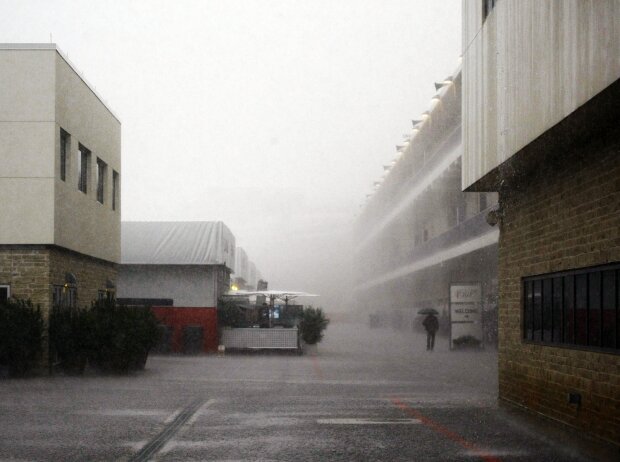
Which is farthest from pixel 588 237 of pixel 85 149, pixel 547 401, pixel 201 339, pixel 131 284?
pixel 131 284

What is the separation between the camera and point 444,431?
12031mm

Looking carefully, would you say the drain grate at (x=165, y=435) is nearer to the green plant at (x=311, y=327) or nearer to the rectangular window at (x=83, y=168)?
the rectangular window at (x=83, y=168)

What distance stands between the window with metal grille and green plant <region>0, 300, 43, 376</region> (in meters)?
11.5

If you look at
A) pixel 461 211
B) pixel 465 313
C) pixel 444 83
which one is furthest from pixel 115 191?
pixel 461 211

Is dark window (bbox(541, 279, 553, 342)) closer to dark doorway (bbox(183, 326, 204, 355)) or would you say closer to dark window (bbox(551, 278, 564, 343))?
dark window (bbox(551, 278, 564, 343))

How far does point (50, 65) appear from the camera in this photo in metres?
22.2

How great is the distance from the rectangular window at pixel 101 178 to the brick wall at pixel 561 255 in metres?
16.0

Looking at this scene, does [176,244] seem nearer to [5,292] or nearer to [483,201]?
[5,292]

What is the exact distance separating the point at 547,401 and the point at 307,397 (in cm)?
500

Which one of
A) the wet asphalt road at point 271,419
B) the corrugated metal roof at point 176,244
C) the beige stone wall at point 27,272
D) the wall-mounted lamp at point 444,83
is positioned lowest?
the wet asphalt road at point 271,419

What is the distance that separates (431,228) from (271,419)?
45.3 metres

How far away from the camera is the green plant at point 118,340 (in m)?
21.9

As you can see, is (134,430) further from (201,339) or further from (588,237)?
(201,339)

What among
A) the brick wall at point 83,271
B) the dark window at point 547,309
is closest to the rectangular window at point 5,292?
the brick wall at point 83,271
